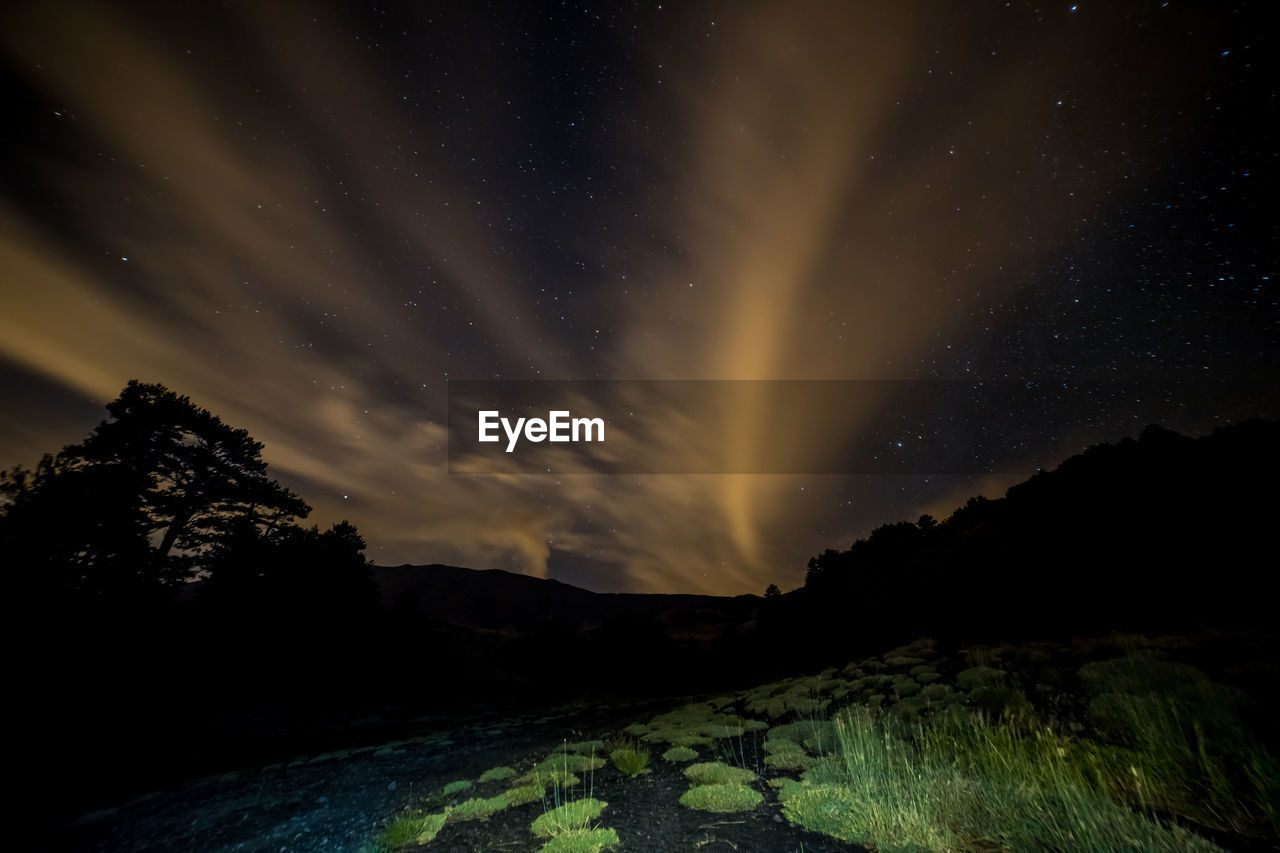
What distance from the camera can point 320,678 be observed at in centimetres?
2370

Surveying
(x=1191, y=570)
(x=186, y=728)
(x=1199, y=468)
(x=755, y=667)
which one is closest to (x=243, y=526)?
(x=186, y=728)

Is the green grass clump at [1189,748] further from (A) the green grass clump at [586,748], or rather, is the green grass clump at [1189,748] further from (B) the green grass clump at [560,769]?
(A) the green grass clump at [586,748]

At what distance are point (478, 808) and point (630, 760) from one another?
292 centimetres

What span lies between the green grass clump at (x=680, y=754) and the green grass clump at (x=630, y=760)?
440 millimetres

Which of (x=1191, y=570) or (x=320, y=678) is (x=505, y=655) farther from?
(x=1191, y=570)

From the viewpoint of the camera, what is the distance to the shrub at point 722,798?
652 cm

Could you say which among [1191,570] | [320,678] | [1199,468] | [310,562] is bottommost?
[320,678]

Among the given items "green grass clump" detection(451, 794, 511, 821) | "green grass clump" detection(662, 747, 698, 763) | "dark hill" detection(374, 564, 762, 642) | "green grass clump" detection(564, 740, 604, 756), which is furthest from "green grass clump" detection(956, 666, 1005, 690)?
"dark hill" detection(374, 564, 762, 642)

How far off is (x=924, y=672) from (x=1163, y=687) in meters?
5.43

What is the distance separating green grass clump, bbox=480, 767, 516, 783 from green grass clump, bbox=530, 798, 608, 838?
2.91m

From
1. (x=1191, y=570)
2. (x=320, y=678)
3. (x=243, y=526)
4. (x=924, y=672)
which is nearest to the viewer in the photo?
(x=924, y=672)

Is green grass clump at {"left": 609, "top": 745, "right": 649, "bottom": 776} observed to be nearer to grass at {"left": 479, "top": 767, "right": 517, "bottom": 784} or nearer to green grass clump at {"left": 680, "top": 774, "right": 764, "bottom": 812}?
green grass clump at {"left": 680, "top": 774, "right": 764, "bottom": 812}

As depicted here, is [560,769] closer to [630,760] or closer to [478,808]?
[630,760]

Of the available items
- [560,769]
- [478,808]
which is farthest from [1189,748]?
[478,808]
